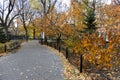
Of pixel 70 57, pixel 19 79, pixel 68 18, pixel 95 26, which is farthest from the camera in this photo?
pixel 68 18

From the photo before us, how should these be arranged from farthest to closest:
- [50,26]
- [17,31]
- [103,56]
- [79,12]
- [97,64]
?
[17,31]
[50,26]
[79,12]
[97,64]
[103,56]

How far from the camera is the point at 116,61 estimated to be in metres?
14.9

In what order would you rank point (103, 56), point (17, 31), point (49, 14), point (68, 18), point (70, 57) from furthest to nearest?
point (17, 31)
point (49, 14)
point (68, 18)
point (70, 57)
point (103, 56)

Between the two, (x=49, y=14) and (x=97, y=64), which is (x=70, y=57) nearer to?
(x=97, y=64)

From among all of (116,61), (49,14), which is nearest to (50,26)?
(49,14)

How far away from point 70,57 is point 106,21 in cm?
1148

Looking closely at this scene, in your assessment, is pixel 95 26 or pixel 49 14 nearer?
pixel 95 26

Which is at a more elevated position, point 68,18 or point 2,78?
point 68,18

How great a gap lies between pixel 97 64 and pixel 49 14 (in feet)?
113

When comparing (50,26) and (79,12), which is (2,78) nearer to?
(79,12)

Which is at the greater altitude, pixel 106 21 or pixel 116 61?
pixel 106 21

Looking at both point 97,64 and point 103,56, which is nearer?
point 103,56

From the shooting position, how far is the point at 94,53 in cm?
1340

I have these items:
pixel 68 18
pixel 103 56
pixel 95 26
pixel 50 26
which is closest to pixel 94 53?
pixel 103 56
